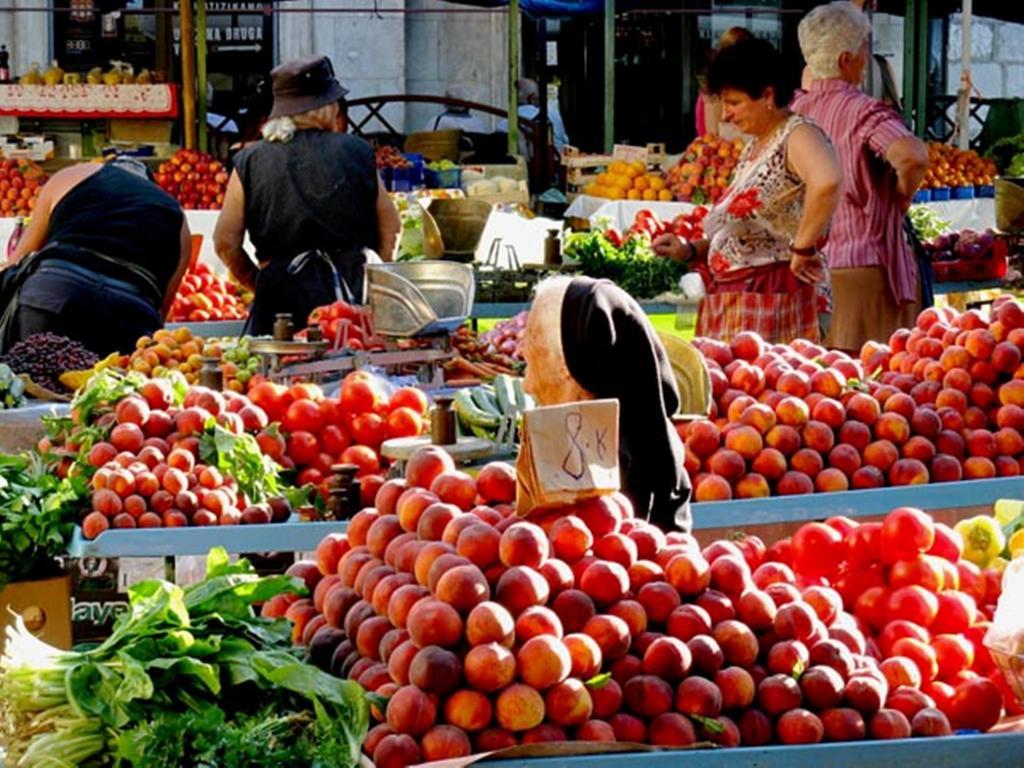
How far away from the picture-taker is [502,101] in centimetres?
1720

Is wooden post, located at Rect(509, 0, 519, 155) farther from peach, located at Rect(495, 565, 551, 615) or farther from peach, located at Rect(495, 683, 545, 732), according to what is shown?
peach, located at Rect(495, 683, 545, 732)

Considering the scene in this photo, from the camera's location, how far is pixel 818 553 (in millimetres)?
3297

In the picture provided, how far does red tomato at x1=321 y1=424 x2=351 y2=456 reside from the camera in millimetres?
4887

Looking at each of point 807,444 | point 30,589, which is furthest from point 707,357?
point 30,589

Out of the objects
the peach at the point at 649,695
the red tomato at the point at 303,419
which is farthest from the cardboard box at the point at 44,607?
the peach at the point at 649,695

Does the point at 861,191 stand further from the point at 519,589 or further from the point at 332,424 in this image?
the point at 519,589

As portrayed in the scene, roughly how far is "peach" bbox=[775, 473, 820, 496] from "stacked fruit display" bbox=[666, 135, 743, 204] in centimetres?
658

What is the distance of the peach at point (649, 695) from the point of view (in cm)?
273

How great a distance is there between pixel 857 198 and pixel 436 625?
3.99m

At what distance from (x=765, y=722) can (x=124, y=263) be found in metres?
4.71

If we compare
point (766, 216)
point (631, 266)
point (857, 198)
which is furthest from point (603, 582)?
point (631, 266)

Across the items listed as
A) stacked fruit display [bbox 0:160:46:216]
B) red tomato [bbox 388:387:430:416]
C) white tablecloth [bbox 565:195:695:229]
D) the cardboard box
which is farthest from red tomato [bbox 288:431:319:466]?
stacked fruit display [bbox 0:160:46:216]

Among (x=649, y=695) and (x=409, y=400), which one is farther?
(x=409, y=400)

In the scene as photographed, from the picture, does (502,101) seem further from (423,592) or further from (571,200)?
(423,592)
